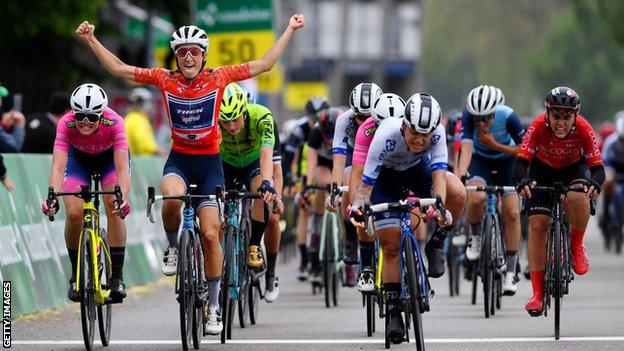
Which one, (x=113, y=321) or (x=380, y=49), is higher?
(x=380, y=49)

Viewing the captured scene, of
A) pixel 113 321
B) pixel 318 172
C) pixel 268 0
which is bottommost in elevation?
pixel 113 321

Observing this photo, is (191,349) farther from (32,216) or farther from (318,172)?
(318,172)

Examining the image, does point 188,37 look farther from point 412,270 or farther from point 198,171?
point 412,270

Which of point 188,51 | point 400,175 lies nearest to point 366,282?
point 400,175

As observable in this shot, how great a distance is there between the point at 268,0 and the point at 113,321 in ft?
33.7

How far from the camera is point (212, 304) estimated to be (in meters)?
13.5

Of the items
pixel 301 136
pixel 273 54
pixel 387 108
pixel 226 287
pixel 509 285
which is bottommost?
pixel 509 285

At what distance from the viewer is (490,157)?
697 inches

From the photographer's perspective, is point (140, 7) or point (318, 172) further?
point (140, 7)

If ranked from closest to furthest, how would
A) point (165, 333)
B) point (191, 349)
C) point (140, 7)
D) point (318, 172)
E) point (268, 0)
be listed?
1. point (191, 349)
2. point (165, 333)
3. point (318, 172)
4. point (268, 0)
5. point (140, 7)

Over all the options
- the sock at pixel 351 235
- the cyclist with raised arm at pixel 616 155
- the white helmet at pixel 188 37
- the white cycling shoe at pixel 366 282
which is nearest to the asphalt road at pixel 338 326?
the white cycling shoe at pixel 366 282

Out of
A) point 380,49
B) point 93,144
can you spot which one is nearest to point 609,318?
point 93,144

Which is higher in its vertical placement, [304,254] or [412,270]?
[412,270]

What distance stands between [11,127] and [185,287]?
650 centimetres
